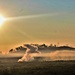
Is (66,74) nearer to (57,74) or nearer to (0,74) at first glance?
(57,74)

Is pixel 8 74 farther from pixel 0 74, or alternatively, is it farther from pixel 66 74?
pixel 66 74

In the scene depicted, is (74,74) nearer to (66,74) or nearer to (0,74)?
(66,74)

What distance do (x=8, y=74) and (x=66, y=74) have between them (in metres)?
21.4

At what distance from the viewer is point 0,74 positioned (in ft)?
473

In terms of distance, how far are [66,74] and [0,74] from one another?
24115mm

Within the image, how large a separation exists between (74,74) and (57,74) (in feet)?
20.8

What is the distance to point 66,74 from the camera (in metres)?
142

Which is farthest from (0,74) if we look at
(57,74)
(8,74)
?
(57,74)

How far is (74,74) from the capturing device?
142 metres

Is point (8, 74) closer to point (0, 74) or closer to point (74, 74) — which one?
point (0, 74)

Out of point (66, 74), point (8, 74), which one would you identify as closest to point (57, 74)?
point (66, 74)

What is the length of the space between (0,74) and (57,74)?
68.5ft

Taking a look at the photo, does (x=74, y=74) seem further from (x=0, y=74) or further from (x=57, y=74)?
(x=0, y=74)

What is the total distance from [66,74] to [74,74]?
2.88 metres
